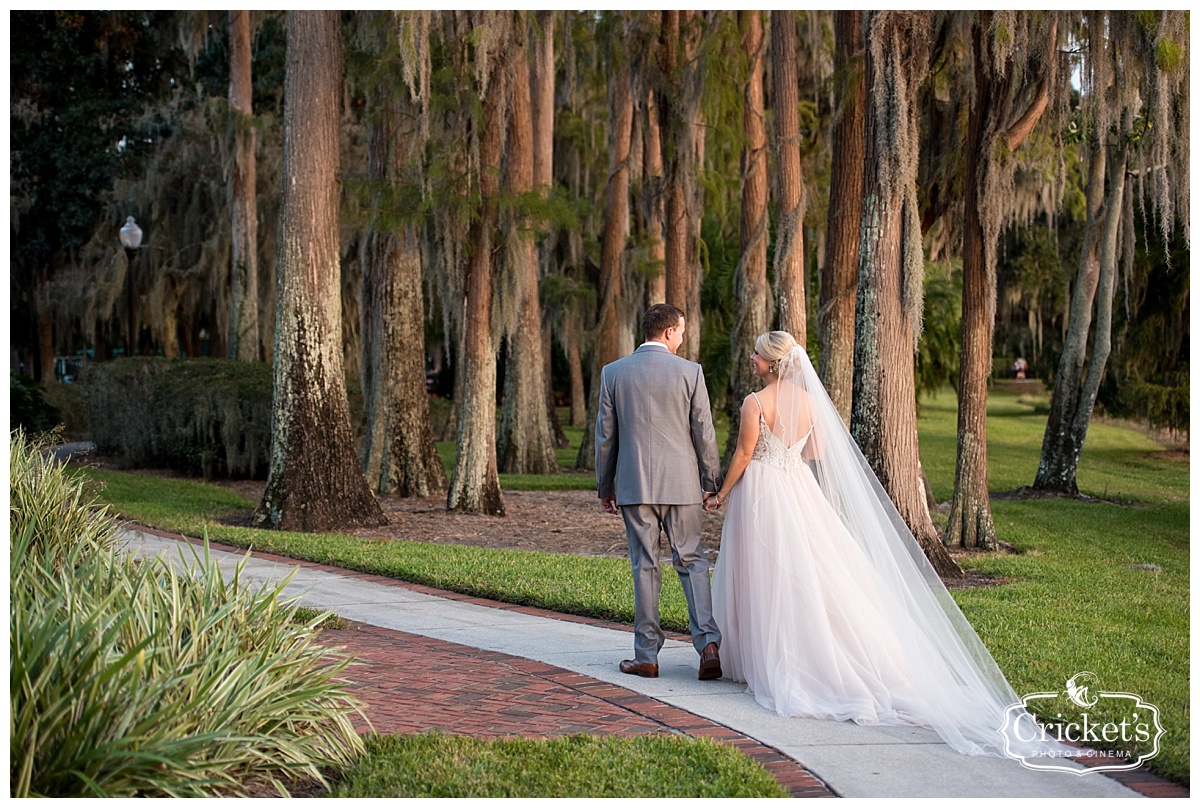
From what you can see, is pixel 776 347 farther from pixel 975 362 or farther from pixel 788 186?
pixel 788 186

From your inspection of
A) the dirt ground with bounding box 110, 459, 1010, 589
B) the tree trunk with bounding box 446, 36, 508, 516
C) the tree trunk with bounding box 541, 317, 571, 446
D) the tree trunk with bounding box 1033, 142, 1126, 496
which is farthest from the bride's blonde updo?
the tree trunk with bounding box 541, 317, 571, 446

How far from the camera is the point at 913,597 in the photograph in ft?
19.6

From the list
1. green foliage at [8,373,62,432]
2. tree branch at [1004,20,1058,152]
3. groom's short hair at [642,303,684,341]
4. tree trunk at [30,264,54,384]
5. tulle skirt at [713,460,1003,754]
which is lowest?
tulle skirt at [713,460,1003,754]

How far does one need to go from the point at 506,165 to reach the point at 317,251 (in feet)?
10.8

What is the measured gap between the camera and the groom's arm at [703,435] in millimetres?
6242

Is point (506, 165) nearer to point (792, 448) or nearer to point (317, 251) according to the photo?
point (317, 251)

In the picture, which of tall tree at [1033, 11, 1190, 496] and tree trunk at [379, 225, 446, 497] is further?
tree trunk at [379, 225, 446, 497]

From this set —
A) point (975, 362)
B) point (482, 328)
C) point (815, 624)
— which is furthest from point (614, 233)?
point (815, 624)

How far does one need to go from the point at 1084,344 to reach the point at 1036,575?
27.8 feet

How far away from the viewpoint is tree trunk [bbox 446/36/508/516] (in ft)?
45.8

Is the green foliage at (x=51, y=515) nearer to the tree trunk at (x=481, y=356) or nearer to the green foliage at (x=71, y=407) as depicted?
the tree trunk at (x=481, y=356)

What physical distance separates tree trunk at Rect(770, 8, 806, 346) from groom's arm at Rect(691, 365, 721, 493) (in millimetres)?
8364

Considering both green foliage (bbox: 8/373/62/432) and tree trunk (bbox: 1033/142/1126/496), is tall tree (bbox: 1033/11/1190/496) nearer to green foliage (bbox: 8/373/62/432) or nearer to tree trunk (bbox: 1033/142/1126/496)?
tree trunk (bbox: 1033/142/1126/496)

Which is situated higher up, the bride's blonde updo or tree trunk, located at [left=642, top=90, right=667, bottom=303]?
tree trunk, located at [left=642, top=90, right=667, bottom=303]
